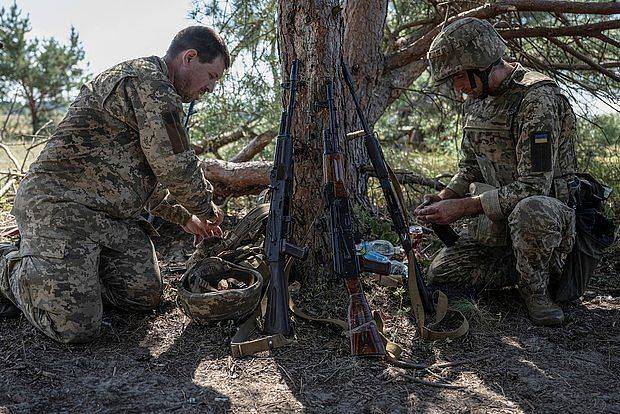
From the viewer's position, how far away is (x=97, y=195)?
12.4 ft

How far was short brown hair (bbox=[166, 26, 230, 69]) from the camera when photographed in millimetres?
3768

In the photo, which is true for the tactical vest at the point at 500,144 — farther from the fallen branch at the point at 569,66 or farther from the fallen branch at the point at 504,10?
the fallen branch at the point at 569,66

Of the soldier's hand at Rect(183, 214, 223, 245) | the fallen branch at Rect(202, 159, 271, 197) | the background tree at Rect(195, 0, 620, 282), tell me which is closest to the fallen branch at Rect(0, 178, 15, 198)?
the fallen branch at Rect(202, 159, 271, 197)

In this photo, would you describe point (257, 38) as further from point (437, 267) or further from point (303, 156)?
point (437, 267)

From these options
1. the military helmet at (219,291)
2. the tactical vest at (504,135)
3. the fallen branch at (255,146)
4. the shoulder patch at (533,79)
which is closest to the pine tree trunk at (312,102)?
the military helmet at (219,291)

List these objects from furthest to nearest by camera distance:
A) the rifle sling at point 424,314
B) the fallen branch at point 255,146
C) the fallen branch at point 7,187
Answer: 1. the fallen branch at point 255,146
2. the fallen branch at point 7,187
3. the rifle sling at point 424,314

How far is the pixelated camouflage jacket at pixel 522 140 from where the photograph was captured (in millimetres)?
3836

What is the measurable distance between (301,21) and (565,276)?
2492 millimetres

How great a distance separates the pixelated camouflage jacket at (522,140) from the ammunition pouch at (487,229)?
0.12 m

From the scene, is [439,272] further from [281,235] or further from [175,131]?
[175,131]

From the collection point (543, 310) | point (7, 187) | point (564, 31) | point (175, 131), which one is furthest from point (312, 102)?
point (7, 187)

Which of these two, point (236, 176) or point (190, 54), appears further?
point (236, 176)

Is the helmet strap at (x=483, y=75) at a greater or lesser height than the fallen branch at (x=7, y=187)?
greater

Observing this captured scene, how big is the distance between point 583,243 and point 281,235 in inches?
85.2
